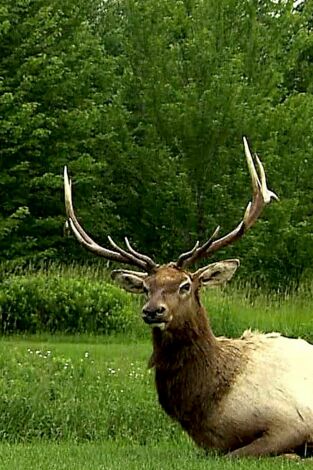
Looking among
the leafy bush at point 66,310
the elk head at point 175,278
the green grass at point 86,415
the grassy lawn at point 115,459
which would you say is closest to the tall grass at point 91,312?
the leafy bush at point 66,310

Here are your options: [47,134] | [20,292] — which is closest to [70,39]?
[47,134]

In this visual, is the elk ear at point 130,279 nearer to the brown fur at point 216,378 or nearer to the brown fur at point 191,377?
the brown fur at point 216,378

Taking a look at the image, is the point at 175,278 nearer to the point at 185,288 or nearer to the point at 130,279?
the point at 185,288

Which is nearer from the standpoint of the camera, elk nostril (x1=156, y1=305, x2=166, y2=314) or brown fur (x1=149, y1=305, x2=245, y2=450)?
elk nostril (x1=156, y1=305, x2=166, y2=314)

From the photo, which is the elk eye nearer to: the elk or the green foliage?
the elk

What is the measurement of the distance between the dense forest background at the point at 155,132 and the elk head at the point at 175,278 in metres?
18.9

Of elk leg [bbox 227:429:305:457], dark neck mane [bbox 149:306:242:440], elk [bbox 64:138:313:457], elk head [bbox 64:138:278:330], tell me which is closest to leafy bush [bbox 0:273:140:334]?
elk head [bbox 64:138:278:330]

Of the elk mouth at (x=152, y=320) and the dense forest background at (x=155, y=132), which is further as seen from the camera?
the dense forest background at (x=155, y=132)

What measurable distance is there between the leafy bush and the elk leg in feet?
33.4

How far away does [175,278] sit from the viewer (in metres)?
10.6

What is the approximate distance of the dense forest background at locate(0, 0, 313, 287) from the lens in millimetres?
31469

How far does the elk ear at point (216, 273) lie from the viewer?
428 inches

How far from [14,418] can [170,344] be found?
3066 millimetres

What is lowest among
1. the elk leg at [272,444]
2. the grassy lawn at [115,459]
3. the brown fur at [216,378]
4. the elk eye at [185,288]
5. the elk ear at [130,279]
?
the grassy lawn at [115,459]
